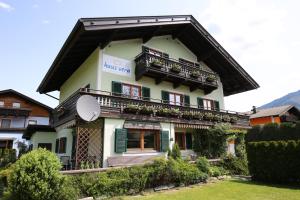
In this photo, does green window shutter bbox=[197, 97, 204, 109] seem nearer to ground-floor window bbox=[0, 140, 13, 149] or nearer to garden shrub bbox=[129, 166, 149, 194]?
garden shrub bbox=[129, 166, 149, 194]

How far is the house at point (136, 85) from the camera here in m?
13.7

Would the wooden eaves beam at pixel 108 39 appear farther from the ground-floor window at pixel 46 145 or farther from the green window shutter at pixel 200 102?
the ground-floor window at pixel 46 145

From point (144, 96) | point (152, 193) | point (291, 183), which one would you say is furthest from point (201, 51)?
point (152, 193)

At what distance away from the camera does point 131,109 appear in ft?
47.9

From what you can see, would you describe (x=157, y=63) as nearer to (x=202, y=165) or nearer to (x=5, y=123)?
(x=202, y=165)

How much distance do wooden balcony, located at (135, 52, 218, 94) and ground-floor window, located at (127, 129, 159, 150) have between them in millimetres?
4322

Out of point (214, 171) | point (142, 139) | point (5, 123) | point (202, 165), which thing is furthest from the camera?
point (5, 123)

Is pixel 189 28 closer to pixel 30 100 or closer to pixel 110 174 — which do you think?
pixel 110 174

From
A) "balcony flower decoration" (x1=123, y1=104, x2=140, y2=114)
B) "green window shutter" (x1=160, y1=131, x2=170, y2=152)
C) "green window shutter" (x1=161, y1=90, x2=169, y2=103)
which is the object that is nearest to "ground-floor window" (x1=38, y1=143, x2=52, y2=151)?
"balcony flower decoration" (x1=123, y1=104, x2=140, y2=114)

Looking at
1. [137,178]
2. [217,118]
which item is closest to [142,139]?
[137,178]

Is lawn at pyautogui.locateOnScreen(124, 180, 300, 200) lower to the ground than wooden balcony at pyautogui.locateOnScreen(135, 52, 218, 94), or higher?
lower

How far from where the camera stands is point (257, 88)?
82.6 ft

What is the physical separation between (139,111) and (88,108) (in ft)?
12.0

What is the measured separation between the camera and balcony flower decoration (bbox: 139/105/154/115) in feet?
49.6
